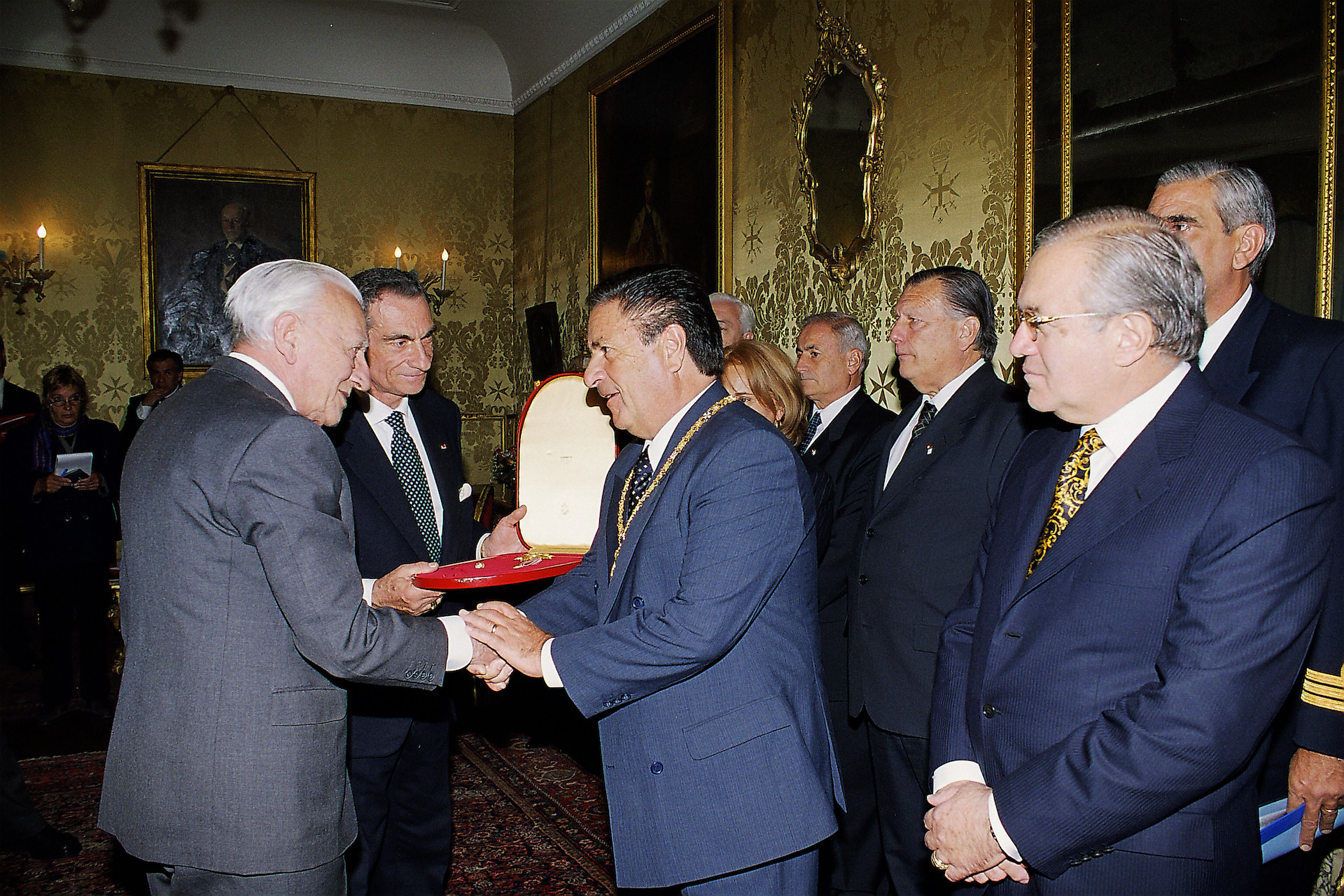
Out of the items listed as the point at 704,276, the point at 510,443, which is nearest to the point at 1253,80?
the point at 704,276

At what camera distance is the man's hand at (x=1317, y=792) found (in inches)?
77.7

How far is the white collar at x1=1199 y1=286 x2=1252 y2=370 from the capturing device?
7.24 ft

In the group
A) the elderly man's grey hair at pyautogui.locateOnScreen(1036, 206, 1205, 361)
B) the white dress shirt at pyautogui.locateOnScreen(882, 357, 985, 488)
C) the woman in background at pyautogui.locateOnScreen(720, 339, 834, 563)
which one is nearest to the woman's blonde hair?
the woman in background at pyautogui.locateOnScreen(720, 339, 834, 563)

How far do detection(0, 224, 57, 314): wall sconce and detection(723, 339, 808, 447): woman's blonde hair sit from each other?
287 inches

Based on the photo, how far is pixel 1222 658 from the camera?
4.79 ft

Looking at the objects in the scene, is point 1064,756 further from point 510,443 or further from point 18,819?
point 510,443

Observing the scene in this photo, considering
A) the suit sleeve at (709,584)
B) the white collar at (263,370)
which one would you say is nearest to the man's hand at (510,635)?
the suit sleeve at (709,584)

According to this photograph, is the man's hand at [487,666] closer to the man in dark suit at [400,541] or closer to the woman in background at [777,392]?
the man in dark suit at [400,541]

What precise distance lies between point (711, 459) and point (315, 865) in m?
1.08

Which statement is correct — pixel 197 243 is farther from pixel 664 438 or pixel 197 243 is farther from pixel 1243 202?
pixel 1243 202

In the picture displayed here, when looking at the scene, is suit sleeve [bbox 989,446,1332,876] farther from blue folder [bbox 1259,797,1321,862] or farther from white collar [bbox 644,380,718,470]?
white collar [bbox 644,380,718,470]

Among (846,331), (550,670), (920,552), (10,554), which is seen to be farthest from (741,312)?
(10,554)

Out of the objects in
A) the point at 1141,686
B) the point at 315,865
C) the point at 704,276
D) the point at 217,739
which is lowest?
the point at 315,865

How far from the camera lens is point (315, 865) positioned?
1846 millimetres
